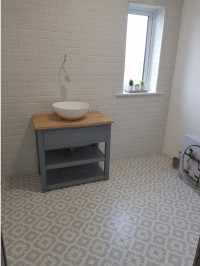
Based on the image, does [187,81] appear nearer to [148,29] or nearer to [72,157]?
[148,29]

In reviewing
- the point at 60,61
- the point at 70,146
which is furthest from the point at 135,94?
the point at 70,146

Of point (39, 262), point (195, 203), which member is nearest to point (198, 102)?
point (195, 203)

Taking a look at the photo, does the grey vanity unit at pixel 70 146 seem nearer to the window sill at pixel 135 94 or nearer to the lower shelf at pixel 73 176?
the lower shelf at pixel 73 176

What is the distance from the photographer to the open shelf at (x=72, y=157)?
222 centimetres

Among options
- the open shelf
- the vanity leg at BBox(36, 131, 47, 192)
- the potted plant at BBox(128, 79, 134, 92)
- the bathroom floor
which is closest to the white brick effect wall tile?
the potted plant at BBox(128, 79, 134, 92)

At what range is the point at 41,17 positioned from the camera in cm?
210

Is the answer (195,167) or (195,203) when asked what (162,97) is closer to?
(195,167)

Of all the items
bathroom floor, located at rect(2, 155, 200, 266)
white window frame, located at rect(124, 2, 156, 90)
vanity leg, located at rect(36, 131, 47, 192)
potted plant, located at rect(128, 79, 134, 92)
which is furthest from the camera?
potted plant, located at rect(128, 79, 134, 92)

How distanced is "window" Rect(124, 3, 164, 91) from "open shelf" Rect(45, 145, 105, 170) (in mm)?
958

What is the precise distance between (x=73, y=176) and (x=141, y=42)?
1842 millimetres

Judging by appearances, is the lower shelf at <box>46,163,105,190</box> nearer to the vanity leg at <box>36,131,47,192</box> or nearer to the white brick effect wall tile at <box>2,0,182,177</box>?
the vanity leg at <box>36,131,47,192</box>

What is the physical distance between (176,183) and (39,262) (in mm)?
1600

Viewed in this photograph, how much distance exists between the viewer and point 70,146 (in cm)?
216

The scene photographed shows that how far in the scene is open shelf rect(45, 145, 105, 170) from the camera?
2218 mm
